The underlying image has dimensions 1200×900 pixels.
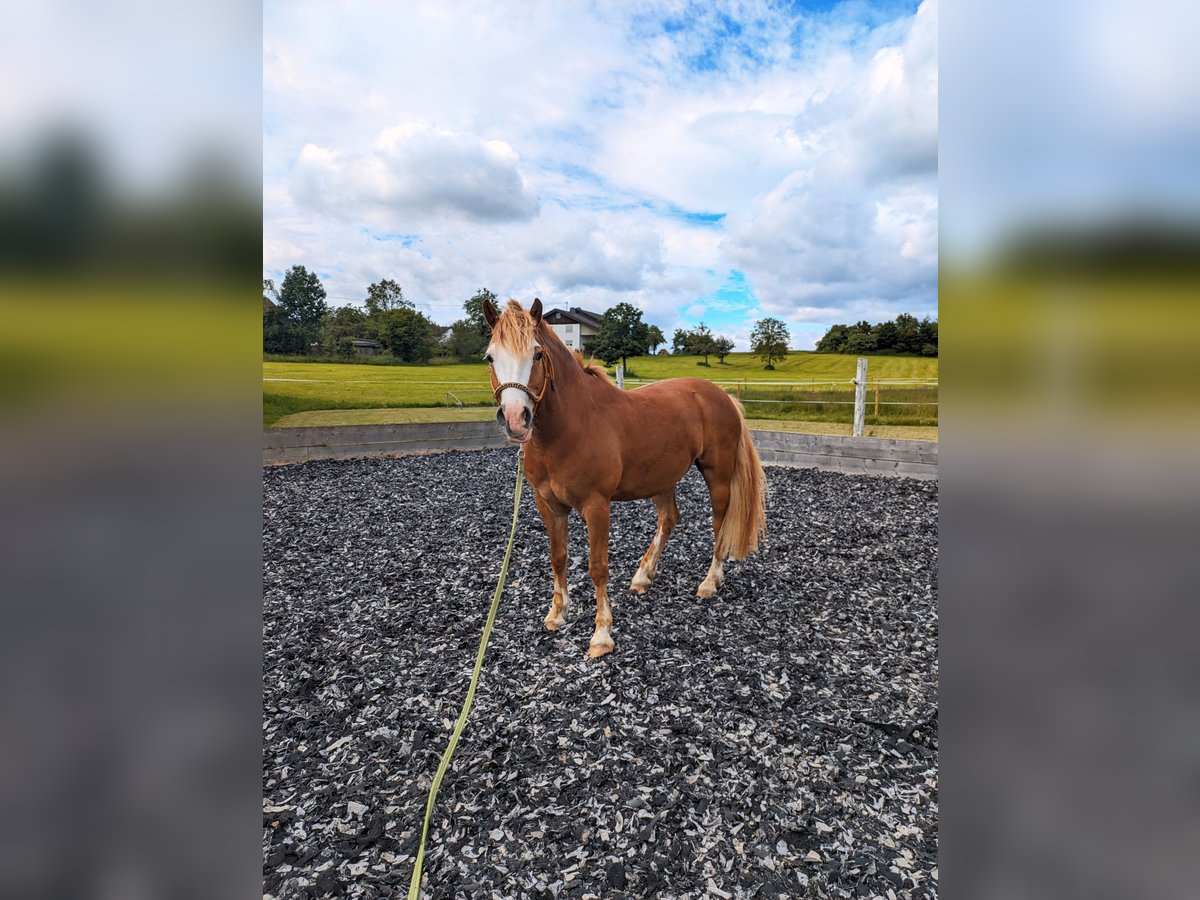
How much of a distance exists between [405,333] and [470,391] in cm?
301

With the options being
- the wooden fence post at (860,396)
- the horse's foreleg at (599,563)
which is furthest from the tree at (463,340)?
the horse's foreleg at (599,563)

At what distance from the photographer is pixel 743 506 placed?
4.36m

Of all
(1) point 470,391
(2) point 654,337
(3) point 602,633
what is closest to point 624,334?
(2) point 654,337

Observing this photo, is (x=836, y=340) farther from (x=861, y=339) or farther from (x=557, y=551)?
(x=557, y=551)

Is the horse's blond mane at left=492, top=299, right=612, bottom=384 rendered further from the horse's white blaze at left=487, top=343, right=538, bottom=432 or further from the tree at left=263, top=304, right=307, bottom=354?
the tree at left=263, top=304, right=307, bottom=354

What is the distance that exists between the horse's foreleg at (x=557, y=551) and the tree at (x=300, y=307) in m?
12.4

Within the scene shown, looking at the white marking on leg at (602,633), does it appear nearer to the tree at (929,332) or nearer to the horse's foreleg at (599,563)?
the horse's foreleg at (599,563)

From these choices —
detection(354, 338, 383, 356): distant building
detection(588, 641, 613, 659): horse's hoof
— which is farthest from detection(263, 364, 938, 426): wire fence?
detection(588, 641, 613, 659): horse's hoof

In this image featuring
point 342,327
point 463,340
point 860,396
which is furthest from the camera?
point 463,340

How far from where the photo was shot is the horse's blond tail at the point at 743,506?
4332 mm

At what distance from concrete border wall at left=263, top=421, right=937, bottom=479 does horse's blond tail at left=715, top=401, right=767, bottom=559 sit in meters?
4.48

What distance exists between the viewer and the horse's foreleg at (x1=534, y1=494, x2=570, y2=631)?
3.55 metres
